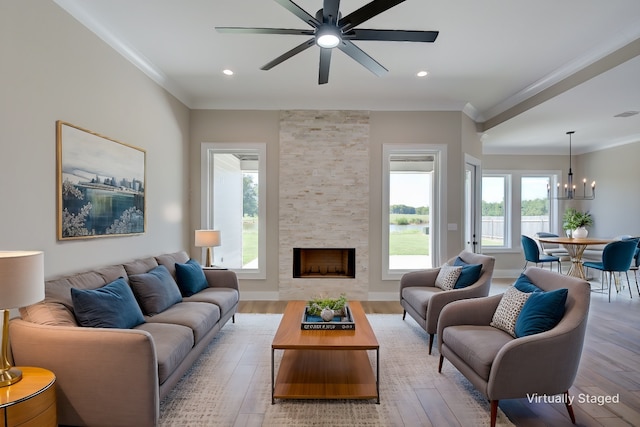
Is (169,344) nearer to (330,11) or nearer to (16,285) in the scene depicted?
(16,285)

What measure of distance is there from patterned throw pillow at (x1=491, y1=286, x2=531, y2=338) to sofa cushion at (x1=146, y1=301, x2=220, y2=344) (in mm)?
2423

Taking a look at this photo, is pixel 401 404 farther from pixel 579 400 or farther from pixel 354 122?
pixel 354 122

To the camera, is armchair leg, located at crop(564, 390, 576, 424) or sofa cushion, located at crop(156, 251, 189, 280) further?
sofa cushion, located at crop(156, 251, 189, 280)

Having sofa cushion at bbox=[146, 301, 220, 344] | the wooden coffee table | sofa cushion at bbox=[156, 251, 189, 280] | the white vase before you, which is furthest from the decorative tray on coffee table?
the white vase

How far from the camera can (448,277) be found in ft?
12.1

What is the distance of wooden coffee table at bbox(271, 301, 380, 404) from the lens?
2.32m

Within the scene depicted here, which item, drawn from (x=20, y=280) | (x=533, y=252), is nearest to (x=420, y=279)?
(x=533, y=252)

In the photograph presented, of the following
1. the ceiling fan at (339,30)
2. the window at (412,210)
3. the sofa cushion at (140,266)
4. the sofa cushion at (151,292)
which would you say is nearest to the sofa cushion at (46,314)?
the sofa cushion at (151,292)

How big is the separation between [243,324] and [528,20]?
14.0ft

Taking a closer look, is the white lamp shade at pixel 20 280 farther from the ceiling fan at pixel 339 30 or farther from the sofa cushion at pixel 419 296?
the sofa cushion at pixel 419 296

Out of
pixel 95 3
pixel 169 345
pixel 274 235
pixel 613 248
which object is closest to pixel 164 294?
pixel 169 345

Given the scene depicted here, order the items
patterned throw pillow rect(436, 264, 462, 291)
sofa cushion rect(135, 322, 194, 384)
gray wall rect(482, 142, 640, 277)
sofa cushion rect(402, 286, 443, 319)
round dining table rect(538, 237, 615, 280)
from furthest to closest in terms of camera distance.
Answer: gray wall rect(482, 142, 640, 277)
round dining table rect(538, 237, 615, 280)
patterned throw pillow rect(436, 264, 462, 291)
sofa cushion rect(402, 286, 443, 319)
sofa cushion rect(135, 322, 194, 384)

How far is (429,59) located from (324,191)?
2.28m

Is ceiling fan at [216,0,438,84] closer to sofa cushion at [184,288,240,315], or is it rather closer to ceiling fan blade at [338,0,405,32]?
ceiling fan blade at [338,0,405,32]
